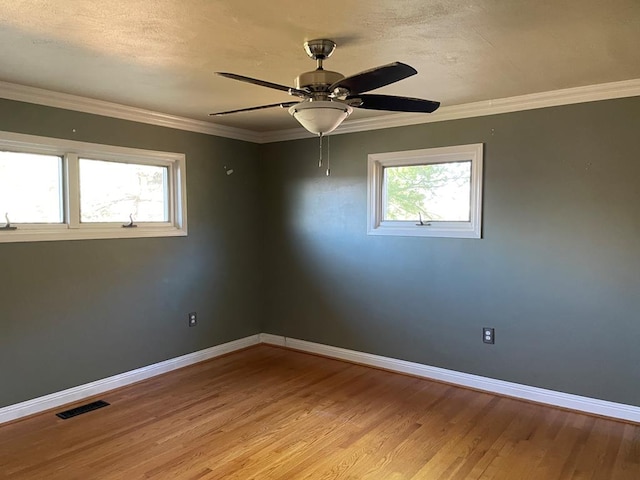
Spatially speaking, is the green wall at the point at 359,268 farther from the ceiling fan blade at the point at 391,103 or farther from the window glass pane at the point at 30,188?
the ceiling fan blade at the point at 391,103

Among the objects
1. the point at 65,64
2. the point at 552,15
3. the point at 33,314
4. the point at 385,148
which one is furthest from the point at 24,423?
the point at 552,15

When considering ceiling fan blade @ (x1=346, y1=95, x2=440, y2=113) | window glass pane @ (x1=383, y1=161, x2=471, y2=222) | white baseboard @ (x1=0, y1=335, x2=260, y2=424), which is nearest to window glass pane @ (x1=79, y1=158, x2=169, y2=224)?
white baseboard @ (x1=0, y1=335, x2=260, y2=424)

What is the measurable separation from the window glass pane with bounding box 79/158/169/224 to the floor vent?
140 centimetres

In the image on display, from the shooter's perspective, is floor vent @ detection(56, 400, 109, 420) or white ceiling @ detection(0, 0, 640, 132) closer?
white ceiling @ detection(0, 0, 640, 132)

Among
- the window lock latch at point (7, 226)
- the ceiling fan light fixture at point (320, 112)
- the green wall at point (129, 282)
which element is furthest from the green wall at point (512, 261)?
the window lock latch at point (7, 226)

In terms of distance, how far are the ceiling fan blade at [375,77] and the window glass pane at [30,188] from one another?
2442mm

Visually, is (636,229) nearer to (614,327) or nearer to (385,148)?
(614,327)

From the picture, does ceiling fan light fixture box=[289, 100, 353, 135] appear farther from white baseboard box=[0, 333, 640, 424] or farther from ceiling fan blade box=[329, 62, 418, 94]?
white baseboard box=[0, 333, 640, 424]

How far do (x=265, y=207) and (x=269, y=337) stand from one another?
56.4 inches

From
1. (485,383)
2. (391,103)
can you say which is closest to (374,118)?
(391,103)

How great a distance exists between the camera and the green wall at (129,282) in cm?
320

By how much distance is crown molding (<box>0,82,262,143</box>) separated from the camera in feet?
10.2

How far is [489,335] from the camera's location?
3.63 metres

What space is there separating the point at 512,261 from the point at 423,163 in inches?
43.6
